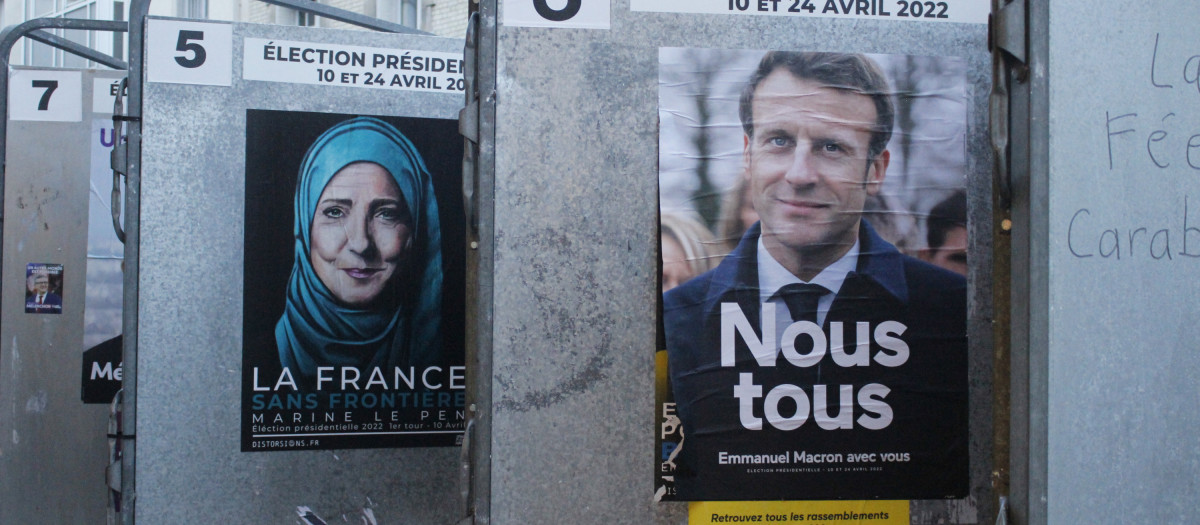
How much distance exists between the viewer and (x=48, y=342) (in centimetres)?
584

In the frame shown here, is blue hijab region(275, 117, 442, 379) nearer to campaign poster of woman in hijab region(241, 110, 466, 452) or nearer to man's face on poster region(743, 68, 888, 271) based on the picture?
campaign poster of woman in hijab region(241, 110, 466, 452)

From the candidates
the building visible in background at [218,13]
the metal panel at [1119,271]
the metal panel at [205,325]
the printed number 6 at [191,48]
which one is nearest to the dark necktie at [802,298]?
the metal panel at [1119,271]

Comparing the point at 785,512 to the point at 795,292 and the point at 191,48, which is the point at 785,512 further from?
the point at 191,48

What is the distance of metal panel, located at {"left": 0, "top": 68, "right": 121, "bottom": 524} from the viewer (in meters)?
5.75

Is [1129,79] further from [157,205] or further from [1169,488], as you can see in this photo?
[157,205]

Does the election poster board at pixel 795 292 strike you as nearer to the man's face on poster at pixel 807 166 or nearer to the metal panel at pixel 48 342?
the man's face on poster at pixel 807 166

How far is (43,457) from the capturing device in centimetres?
584

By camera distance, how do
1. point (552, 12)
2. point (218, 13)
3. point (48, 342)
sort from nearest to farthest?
1. point (552, 12)
2. point (48, 342)
3. point (218, 13)

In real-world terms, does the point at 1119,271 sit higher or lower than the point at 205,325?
higher

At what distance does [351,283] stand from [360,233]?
19 cm

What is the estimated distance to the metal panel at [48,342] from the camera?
575 cm

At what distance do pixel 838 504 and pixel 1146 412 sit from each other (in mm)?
1041

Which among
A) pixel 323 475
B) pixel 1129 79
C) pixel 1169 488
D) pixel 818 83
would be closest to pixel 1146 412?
pixel 1169 488

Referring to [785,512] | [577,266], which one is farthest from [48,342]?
[785,512]
